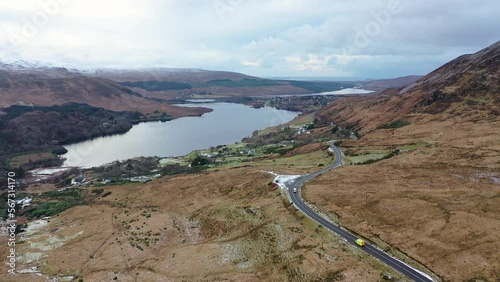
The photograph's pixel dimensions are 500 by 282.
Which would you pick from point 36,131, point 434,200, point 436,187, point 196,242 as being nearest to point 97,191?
point 196,242

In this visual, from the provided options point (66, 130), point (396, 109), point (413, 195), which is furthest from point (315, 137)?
point (66, 130)

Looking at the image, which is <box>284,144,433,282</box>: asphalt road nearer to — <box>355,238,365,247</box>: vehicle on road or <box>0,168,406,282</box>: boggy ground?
<box>355,238,365,247</box>: vehicle on road

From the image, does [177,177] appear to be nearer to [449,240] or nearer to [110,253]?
[110,253]

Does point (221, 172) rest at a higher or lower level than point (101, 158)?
higher

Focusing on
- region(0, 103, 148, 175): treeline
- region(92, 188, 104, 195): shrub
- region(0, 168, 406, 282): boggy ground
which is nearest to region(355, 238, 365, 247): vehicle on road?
region(0, 168, 406, 282): boggy ground

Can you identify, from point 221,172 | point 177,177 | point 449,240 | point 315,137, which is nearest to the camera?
point 449,240
